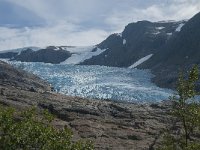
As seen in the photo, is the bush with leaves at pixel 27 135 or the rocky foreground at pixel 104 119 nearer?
the bush with leaves at pixel 27 135

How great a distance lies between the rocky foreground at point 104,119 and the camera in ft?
193

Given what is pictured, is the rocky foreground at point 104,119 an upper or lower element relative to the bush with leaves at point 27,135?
lower

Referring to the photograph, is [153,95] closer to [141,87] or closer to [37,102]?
[141,87]

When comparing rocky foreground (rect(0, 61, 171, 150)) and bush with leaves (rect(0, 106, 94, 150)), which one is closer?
bush with leaves (rect(0, 106, 94, 150))

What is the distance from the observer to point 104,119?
2648 inches

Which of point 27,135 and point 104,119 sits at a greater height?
point 27,135

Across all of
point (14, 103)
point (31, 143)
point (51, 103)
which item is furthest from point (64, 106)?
point (31, 143)

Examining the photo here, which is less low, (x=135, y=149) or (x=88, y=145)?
(x=88, y=145)

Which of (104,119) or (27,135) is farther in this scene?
(104,119)

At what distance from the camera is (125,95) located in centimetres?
16688

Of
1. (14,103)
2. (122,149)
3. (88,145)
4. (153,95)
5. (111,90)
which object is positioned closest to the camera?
(88,145)

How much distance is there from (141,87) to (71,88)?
94.5 feet

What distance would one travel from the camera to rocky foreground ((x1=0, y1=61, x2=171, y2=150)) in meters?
58.8

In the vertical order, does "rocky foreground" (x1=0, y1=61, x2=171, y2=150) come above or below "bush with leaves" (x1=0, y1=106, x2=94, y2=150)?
below
